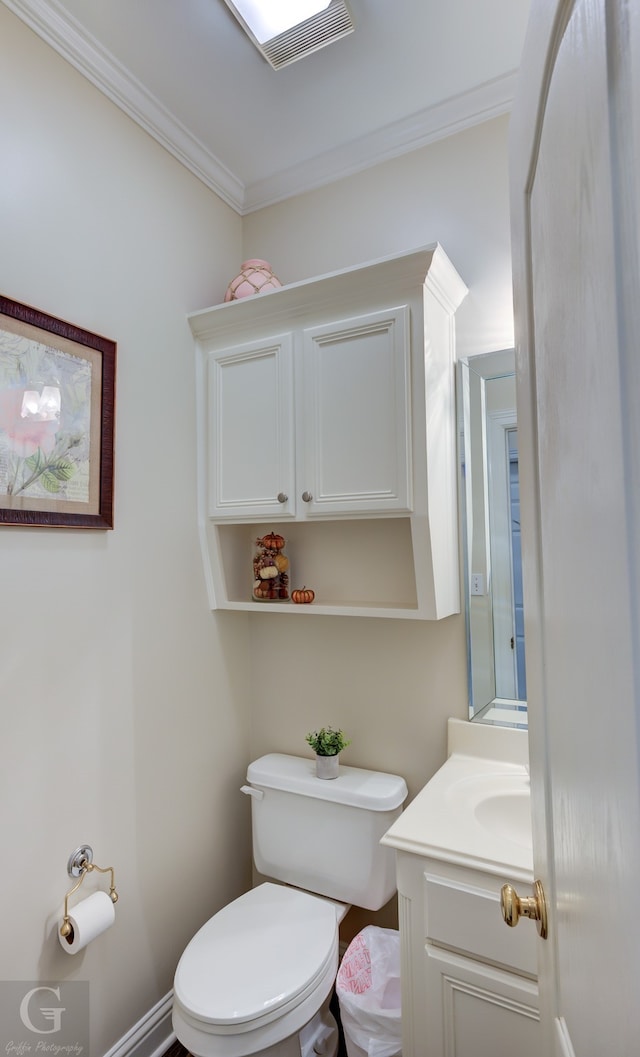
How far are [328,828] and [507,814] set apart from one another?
54 cm

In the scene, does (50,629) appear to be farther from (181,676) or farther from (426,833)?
(426,833)

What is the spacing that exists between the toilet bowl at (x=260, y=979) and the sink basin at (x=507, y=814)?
508 mm

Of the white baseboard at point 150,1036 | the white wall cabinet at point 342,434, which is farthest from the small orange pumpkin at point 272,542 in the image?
the white baseboard at point 150,1036

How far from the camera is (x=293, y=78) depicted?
1.57 meters

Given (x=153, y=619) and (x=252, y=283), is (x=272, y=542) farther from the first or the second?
(x=252, y=283)

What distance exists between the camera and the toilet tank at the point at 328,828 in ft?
5.18

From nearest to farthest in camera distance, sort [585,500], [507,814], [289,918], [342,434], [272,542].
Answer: [585,500], [507,814], [289,918], [342,434], [272,542]

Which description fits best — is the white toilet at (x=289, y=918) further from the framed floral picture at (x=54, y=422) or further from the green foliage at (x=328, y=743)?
the framed floral picture at (x=54, y=422)

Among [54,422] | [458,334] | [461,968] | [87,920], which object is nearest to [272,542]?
[54,422]

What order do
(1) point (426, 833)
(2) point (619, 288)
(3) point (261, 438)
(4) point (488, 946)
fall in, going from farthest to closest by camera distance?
(3) point (261, 438)
(1) point (426, 833)
(4) point (488, 946)
(2) point (619, 288)

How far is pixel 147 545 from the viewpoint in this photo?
1640 mm

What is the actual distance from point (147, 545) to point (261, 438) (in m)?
0.48

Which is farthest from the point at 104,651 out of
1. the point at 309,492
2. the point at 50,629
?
the point at 309,492

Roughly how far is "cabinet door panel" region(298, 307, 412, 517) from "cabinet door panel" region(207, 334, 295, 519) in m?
0.07
